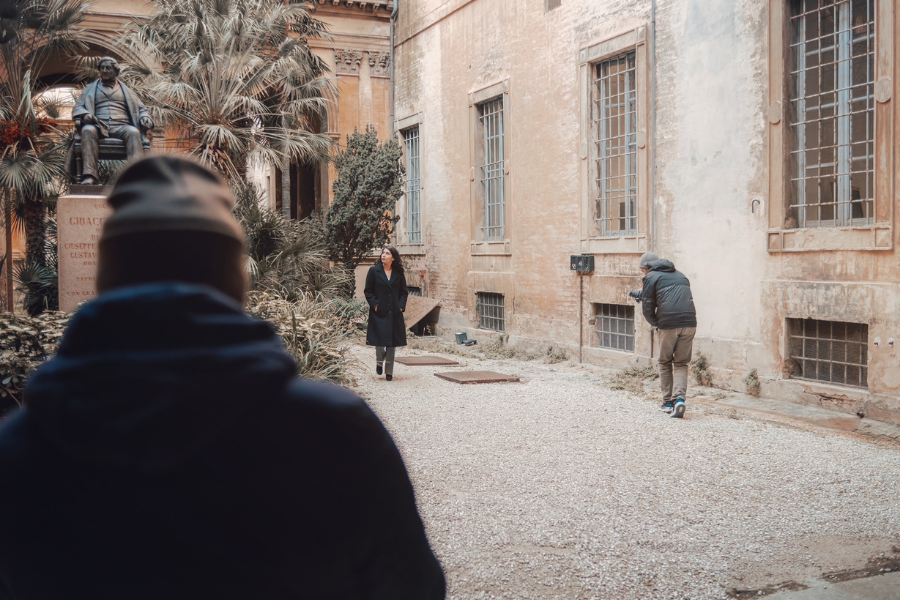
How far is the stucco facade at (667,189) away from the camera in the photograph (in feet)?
30.6

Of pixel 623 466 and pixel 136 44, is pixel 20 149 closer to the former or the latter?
pixel 136 44

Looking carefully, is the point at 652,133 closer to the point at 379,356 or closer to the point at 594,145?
the point at 594,145

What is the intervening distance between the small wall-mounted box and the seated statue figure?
23.1 feet

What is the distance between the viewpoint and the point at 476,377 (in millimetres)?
12180

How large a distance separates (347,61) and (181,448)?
22457 mm

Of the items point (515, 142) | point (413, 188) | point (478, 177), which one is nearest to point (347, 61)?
point (413, 188)

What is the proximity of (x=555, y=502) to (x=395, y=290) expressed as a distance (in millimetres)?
6258

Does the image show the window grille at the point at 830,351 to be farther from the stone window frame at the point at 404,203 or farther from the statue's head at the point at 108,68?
the stone window frame at the point at 404,203

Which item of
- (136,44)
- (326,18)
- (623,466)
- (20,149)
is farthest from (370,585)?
(326,18)

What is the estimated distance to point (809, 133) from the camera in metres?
10.2

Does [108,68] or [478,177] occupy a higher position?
[108,68]

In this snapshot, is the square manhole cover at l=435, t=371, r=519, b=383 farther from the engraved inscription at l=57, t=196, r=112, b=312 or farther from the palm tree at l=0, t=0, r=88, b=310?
the palm tree at l=0, t=0, r=88, b=310

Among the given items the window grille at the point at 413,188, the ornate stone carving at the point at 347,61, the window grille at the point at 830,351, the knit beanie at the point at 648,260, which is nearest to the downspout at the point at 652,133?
the window grille at the point at 830,351

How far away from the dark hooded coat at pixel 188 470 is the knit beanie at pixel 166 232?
0.16 ft
